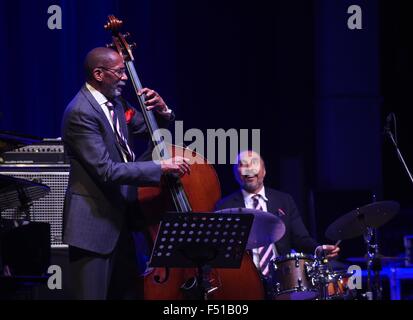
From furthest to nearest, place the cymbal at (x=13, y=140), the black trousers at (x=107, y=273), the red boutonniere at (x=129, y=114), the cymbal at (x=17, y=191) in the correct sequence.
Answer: the red boutonniere at (x=129, y=114), the black trousers at (x=107, y=273), the cymbal at (x=17, y=191), the cymbal at (x=13, y=140)

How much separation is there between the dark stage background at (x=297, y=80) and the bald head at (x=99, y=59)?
209 centimetres

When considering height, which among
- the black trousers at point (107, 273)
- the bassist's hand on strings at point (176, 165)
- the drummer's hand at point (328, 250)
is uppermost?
the bassist's hand on strings at point (176, 165)

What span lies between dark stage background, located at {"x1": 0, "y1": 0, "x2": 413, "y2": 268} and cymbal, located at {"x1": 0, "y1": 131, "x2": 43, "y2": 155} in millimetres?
2684

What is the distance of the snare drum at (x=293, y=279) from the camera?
551cm

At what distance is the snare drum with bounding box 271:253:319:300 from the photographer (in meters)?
5.51

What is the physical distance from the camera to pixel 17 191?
4434mm

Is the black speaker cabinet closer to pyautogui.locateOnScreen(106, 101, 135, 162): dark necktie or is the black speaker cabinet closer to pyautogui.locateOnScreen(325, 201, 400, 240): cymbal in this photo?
pyautogui.locateOnScreen(106, 101, 135, 162): dark necktie

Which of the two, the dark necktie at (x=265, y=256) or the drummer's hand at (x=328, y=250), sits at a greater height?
the drummer's hand at (x=328, y=250)

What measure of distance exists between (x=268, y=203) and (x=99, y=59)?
1.89 meters

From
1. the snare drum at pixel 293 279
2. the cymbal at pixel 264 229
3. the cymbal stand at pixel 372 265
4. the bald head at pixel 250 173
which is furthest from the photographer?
the bald head at pixel 250 173
